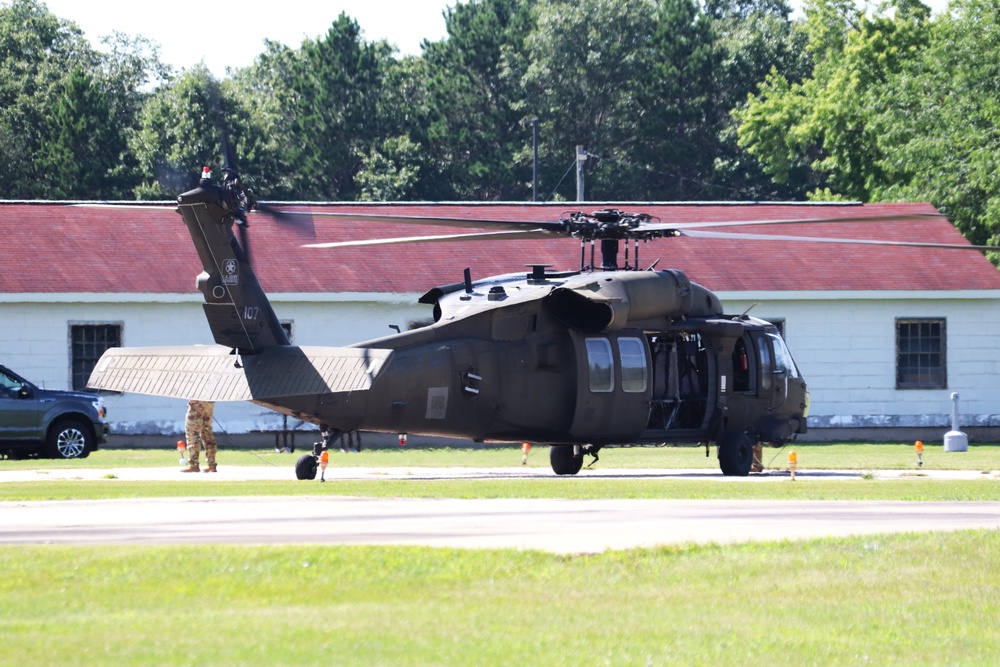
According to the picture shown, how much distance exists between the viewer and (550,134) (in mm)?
85375

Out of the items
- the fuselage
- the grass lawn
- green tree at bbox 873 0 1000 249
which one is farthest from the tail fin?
green tree at bbox 873 0 1000 249

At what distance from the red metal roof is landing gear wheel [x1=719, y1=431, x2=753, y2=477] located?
44.8ft

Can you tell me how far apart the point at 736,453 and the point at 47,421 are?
46.4 ft

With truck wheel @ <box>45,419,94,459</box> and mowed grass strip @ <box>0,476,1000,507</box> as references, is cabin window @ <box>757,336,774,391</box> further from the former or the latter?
truck wheel @ <box>45,419,94,459</box>

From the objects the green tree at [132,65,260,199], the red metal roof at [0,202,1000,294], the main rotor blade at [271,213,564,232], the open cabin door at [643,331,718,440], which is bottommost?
the open cabin door at [643,331,718,440]

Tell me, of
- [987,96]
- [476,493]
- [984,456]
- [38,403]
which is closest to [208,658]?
[476,493]

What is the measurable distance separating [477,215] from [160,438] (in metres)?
10.4

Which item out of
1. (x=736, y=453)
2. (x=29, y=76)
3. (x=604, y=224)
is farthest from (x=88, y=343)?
(x=29, y=76)

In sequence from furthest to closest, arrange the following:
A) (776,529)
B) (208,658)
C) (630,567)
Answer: (776,529)
(630,567)
(208,658)

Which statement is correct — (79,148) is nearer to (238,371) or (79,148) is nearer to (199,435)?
(199,435)

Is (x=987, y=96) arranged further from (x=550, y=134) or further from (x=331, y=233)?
(x=550, y=134)

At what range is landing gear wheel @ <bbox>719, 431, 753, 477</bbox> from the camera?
85.8 ft

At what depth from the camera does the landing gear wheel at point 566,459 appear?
2658 centimetres

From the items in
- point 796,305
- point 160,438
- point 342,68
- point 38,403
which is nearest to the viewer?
point 38,403
